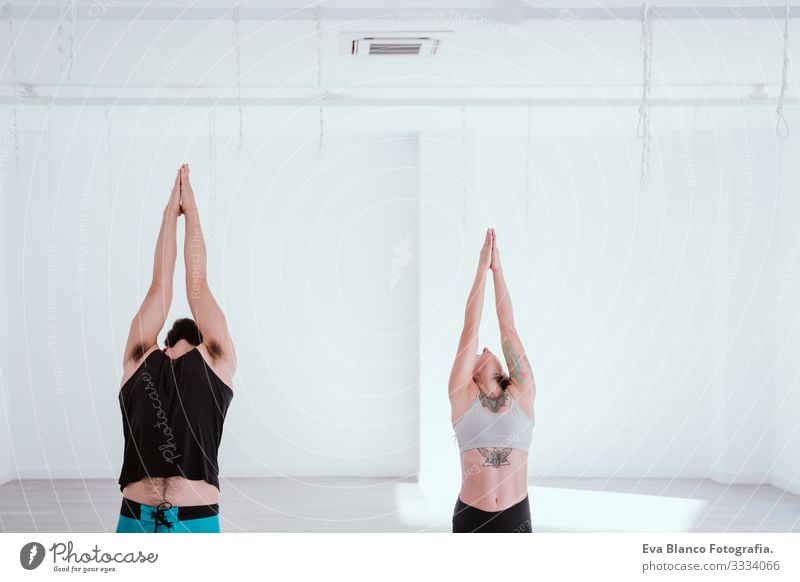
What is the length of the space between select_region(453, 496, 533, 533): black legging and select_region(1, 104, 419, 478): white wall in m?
3.05

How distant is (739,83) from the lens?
436cm

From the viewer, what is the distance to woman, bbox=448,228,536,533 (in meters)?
2.84

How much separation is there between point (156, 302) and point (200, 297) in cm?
22

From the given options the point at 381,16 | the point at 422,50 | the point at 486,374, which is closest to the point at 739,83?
the point at 422,50

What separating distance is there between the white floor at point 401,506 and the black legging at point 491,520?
5.81ft

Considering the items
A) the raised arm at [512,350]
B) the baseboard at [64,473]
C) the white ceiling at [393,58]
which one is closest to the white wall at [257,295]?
the baseboard at [64,473]

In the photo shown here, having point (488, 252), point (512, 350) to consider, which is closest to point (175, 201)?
point (488, 252)

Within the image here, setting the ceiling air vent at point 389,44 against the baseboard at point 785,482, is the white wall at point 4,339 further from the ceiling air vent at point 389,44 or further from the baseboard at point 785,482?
the baseboard at point 785,482

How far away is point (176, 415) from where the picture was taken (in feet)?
8.73

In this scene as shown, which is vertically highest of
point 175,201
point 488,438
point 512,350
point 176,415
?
point 175,201

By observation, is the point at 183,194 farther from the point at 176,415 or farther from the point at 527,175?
the point at 527,175

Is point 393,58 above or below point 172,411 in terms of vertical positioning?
above

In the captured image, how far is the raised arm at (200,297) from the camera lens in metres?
2.77

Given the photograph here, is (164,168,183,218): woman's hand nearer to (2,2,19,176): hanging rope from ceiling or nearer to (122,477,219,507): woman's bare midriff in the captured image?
(122,477,219,507): woman's bare midriff
